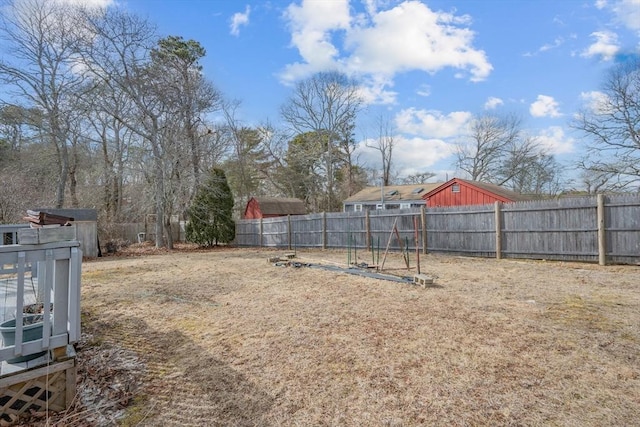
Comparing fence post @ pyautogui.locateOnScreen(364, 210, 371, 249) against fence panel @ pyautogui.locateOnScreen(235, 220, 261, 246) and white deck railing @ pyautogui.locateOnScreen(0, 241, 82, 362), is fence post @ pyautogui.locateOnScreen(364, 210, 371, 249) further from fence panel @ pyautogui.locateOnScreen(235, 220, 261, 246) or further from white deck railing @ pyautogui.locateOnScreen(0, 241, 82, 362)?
white deck railing @ pyautogui.locateOnScreen(0, 241, 82, 362)

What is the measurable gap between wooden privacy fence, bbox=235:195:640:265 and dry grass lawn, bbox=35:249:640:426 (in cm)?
233

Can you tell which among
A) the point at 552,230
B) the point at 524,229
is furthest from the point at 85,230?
the point at 552,230

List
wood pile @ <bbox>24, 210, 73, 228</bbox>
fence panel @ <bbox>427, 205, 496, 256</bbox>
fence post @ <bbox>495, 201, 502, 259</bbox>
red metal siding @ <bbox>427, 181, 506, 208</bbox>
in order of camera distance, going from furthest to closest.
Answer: red metal siding @ <bbox>427, 181, 506, 208</bbox> < fence panel @ <bbox>427, 205, 496, 256</bbox> < fence post @ <bbox>495, 201, 502, 259</bbox> < wood pile @ <bbox>24, 210, 73, 228</bbox>

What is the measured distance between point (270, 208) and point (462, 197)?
483 inches

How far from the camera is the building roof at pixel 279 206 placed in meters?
22.7

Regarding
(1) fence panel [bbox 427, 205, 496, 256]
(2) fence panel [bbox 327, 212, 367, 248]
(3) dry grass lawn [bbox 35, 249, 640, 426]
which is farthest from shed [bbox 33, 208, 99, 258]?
(1) fence panel [bbox 427, 205, 496, 256]

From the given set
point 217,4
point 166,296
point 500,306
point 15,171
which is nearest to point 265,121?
point 15,171

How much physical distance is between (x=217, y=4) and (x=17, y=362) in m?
9.90

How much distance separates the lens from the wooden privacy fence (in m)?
7.62

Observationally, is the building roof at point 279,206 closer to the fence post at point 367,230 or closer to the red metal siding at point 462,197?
the red metal siding at point 462,197

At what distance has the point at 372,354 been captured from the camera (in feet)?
10.1

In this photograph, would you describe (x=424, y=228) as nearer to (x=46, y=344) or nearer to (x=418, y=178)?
(x=46, y=344)

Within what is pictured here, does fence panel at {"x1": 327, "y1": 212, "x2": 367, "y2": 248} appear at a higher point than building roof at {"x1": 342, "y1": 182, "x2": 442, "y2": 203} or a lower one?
lower

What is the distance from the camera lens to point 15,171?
48.9 ft
